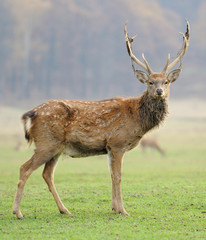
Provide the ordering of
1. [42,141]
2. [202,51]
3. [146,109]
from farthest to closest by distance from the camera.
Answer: [202,51]
[146,109]
[42,141]

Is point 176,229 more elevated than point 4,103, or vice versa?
point 4,103

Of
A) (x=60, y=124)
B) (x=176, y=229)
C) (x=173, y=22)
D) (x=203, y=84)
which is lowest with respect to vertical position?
(x=176, y=229)

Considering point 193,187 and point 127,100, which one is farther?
point 193,187

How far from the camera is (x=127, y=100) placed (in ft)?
38.7

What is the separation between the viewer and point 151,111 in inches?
451

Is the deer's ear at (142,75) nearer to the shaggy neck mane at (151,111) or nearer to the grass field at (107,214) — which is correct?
the shaggy neck mane at (151,111)

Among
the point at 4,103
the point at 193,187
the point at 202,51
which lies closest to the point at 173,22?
the point at 202,51

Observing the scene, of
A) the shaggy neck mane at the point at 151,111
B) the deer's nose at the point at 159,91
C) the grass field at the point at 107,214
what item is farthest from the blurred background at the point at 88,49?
the deer's nose at the point at 159,91

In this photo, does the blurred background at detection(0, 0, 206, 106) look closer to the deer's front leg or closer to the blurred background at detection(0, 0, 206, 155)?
the blurred background at detection(0, 0, 206, 155)

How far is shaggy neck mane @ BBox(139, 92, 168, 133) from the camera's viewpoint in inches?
448

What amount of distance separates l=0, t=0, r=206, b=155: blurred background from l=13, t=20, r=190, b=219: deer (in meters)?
77.9

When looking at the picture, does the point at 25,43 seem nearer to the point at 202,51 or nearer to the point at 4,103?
the point at 4,103

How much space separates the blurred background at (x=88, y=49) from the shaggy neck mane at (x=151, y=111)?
77670 millimetres

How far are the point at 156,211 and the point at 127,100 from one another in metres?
2.70
